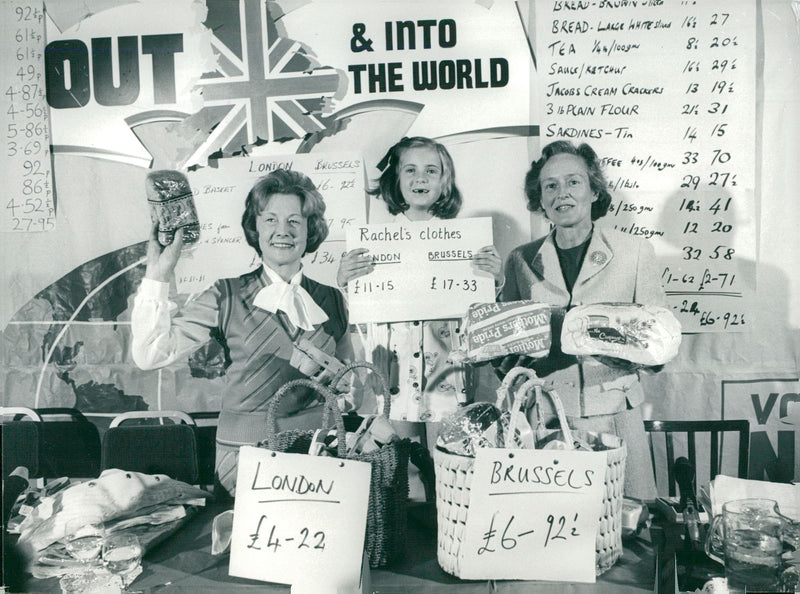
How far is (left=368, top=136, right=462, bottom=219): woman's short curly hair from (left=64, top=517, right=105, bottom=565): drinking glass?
1.03 meters

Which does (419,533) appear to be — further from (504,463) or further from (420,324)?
(420,324)

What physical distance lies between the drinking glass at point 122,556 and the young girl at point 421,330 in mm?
739

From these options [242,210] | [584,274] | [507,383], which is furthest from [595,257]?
[242,210]

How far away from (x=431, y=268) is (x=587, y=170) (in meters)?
0.48

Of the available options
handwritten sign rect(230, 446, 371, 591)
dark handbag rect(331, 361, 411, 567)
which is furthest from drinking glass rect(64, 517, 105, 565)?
dark handbag rect(331, 361, 411, 567)

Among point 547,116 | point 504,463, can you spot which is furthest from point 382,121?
point 504,463

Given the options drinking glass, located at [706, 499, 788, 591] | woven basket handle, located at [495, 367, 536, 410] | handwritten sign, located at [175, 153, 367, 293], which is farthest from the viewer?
handwritten sign, located at [175, 153, 367, 293]

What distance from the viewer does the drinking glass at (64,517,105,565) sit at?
134 cm

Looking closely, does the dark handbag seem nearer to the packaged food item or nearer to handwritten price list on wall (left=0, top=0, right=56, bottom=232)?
the packaged food item

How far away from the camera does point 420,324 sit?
1855mm

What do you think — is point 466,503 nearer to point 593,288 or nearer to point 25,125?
point 593,288

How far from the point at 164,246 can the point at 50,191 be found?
1.16ft

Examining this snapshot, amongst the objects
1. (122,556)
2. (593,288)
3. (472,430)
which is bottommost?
(122,556)

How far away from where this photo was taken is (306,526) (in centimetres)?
129
